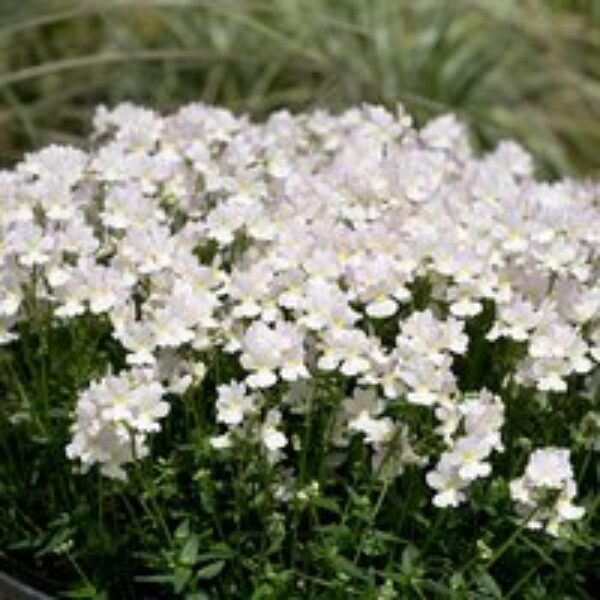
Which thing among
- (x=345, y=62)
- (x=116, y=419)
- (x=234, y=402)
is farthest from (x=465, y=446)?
(x=345, y=62)

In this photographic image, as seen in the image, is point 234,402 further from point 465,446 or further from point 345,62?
point 345,62

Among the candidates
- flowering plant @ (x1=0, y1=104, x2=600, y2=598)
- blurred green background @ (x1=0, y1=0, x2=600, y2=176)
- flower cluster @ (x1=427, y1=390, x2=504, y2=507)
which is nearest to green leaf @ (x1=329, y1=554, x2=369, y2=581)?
flowering plant @ (x1=0, y1=104, x2=600, y2=598)

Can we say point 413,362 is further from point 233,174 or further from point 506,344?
point 233,174

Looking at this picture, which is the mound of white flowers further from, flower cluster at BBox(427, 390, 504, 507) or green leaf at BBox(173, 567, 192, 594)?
green leaf at BBox(173, 567, 192, 594)

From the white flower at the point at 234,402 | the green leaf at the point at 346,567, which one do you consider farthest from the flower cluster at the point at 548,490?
the white flower at the point at 234,402

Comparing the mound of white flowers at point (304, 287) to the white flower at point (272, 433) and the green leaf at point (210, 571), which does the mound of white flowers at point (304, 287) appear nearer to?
the white flower at point (272, 433)

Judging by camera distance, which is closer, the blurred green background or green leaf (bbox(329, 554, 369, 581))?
green leaf (bbox(329, 554, 369, 581))

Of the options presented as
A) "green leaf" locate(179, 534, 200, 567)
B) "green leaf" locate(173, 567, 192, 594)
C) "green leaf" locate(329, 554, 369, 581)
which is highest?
"green leaf" locate(179, 534, 200, 567)

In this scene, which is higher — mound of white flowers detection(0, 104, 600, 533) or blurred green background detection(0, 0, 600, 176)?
mound of white flowers detection(0, 104, 600, 533)

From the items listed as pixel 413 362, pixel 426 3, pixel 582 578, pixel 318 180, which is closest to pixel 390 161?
pixel 318 180
